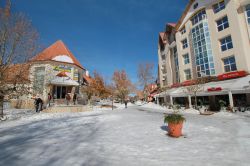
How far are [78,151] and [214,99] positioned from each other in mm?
24046

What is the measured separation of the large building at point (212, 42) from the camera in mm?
19719

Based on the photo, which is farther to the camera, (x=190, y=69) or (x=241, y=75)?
(x=190, y=69)

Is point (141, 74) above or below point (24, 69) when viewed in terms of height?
above

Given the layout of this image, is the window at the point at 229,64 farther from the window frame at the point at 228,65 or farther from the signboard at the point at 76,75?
the signboard at the point at 76,75

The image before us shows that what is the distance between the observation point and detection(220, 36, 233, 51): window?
2143cm

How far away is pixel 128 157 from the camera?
15.4ft

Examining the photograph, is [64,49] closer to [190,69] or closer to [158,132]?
[190,69]

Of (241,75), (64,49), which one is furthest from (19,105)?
(241,75)

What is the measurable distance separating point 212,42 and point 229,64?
172 inches

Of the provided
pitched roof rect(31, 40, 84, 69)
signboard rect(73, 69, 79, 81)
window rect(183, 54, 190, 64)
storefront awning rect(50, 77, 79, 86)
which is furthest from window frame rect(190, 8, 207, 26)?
storefront awning rect(50, 77, 79, 86)

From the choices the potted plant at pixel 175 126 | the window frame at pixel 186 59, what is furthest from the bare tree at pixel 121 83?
the potted plant at pixel 175 126

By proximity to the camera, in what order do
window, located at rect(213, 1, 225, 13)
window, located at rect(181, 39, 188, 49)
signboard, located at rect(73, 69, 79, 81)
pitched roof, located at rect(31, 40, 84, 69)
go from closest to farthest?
1. window, located at rect(213, 1, 225, 13)
2. pitched roof, located at rect(31, 40, 84, 69)
3. window, located at rect(181, 39, 188, 49)
4. signboard, located at rect(73, 69, 79, 81)

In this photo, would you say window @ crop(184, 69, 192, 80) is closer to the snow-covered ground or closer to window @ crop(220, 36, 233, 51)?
window @ crop(220, 36, 233, 51)

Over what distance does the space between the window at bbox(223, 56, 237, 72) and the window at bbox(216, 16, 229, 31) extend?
4.69 m
